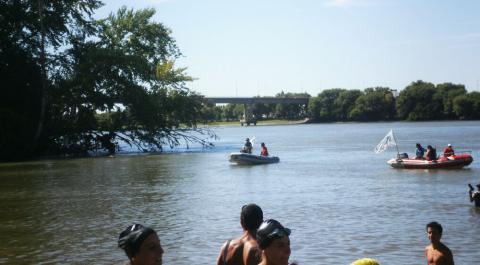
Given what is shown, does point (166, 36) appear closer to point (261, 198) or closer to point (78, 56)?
point (78, 56)

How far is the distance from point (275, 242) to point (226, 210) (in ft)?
66.6

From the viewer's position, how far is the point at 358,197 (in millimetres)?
28422

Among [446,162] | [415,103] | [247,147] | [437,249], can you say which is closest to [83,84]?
[247,147]

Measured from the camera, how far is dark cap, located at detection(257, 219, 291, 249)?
4.82m

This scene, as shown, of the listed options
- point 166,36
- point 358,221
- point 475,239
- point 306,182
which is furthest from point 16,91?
point 475,239

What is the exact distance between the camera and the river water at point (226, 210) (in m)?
16.8

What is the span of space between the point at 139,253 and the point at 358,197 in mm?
24799

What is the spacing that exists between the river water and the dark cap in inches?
423

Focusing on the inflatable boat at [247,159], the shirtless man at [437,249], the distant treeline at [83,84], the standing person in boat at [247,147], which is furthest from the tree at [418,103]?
the shirtless man at [437,249]

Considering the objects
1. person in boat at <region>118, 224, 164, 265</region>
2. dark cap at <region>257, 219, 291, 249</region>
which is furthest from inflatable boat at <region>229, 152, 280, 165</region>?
person in boat at <region>118, 224, 164, 265</region>

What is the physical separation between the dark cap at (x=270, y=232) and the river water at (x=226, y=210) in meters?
10.7

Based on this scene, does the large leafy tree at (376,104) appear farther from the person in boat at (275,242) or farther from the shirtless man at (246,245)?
the person in boat at (275,242)

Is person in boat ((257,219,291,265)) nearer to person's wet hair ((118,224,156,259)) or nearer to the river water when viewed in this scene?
person's wet hair ((118,224,156,259))

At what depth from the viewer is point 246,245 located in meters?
6.34
